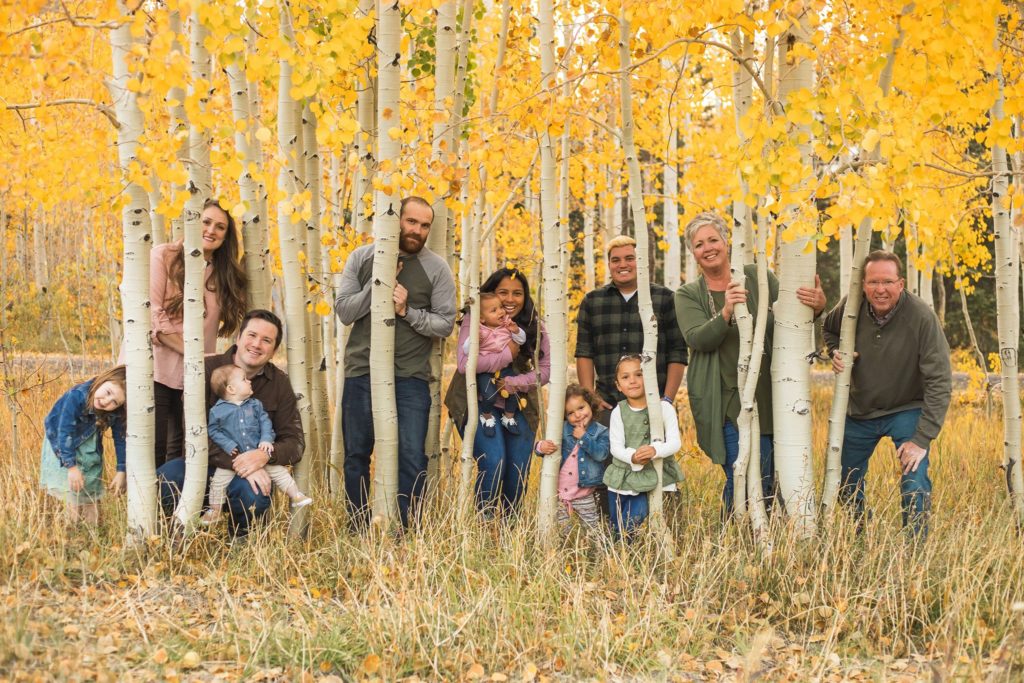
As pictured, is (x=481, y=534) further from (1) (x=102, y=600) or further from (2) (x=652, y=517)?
(1) (x=102, y=600)

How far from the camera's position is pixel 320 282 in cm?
495

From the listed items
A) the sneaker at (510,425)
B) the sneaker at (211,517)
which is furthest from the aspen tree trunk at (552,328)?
the sneaker at (211,517)

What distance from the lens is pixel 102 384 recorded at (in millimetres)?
4156

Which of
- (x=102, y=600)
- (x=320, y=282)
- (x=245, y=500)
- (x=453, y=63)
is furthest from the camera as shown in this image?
(x=320, y=282)

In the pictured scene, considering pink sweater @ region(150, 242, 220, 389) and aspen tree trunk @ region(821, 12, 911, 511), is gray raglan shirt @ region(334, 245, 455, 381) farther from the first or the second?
aspen tree trunk @ region(821, 12, 911, 511)

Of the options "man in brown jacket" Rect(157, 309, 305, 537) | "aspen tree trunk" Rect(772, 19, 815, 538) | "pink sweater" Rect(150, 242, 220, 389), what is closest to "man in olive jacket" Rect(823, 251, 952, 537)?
"aspen tree trunk" Rect(772, 19, 815, 538)

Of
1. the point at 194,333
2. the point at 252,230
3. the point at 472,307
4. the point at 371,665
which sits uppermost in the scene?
the point at 252,230

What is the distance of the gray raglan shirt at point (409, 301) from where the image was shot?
14.0ft

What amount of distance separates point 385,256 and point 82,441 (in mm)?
1728

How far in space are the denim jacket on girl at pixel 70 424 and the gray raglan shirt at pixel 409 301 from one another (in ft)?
4.14

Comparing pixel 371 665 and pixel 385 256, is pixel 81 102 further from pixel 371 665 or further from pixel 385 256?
pixel 371 665

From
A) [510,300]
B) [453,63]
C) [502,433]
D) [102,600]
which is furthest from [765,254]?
[102,600]

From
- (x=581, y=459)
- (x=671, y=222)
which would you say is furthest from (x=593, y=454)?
(x=671, y=222)

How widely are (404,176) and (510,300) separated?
98 cm
